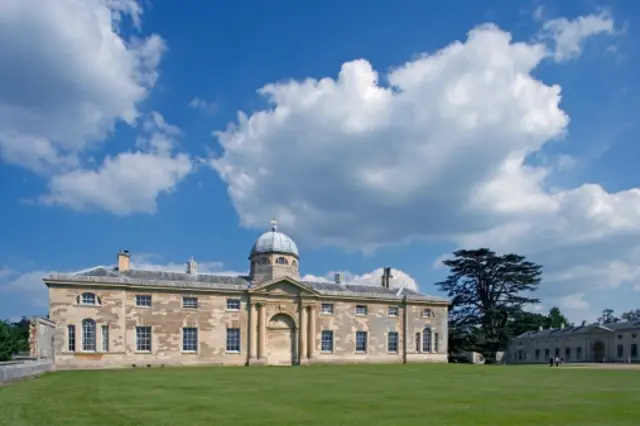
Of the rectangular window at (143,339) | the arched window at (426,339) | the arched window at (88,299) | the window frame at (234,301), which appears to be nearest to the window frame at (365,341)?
the arched window at (426,339)

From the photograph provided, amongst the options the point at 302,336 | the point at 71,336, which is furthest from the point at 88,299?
the point at 302,336

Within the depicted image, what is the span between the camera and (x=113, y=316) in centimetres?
4000

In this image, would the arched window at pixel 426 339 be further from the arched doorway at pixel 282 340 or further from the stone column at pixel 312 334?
the arched doorway at pixel 282 340

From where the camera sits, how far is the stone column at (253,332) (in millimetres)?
44094

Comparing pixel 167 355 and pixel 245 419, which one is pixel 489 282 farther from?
pixel 245 419

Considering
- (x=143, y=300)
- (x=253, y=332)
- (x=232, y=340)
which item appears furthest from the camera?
(x=253, y=332)

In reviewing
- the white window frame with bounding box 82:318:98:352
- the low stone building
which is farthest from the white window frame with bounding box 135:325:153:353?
the low stone building

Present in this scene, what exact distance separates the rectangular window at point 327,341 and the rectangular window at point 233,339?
23.2 feet

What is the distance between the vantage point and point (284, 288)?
45750mm

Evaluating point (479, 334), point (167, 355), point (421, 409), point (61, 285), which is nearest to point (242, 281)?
point (167, 355)

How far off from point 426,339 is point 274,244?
16464 millimetres

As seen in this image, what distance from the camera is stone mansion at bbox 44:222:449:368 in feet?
129

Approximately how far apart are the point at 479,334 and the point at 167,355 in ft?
107

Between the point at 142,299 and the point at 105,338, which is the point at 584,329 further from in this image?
the point at 105,338
